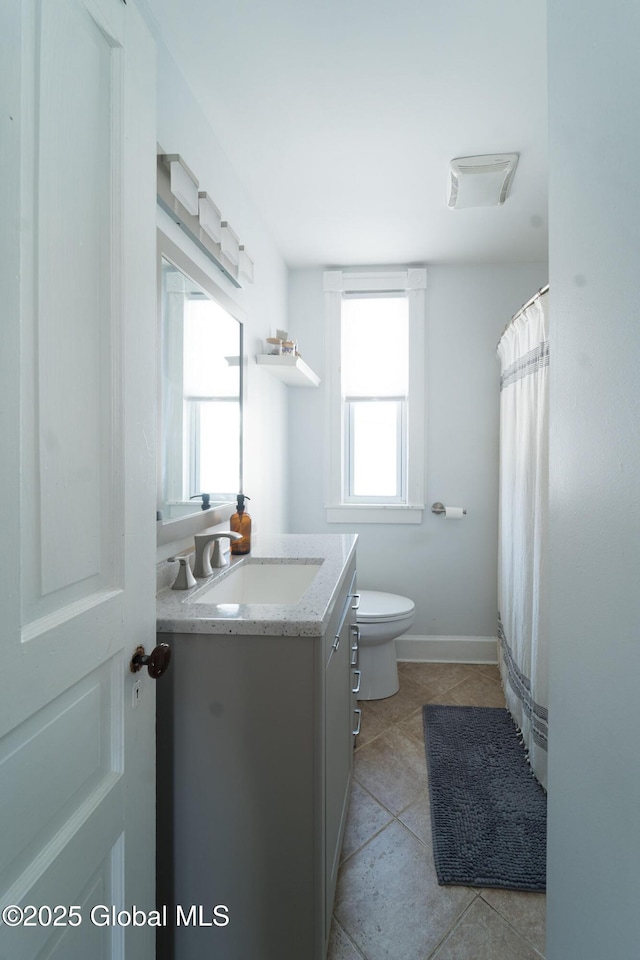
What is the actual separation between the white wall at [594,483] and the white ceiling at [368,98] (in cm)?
73

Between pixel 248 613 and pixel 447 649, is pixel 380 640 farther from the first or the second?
pixel 248 613

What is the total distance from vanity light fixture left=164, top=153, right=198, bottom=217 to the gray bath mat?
7.22 ft

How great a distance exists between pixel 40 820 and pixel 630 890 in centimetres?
73

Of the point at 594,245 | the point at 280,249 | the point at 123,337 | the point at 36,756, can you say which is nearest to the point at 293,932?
the point at 36,756

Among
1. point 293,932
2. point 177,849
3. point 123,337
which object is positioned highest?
point 123,337

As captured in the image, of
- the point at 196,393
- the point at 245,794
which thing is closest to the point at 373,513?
the point at 196,393

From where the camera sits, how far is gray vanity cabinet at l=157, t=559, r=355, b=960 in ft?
3.66

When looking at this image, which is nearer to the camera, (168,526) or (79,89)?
(79,89)

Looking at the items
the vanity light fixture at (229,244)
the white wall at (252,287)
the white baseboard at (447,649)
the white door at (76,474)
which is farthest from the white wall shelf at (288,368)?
the white baseboard at (447,649)

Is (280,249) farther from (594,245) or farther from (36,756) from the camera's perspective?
(36,756)

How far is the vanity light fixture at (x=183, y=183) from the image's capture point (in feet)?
4.75

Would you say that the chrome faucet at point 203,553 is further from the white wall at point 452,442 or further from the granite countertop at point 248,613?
the white wall at point 452,442

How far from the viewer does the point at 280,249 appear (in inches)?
120

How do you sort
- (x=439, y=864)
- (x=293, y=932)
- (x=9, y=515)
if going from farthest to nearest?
(x=439, y=864) → (x=293, y=932) → (x=9, y=515)
